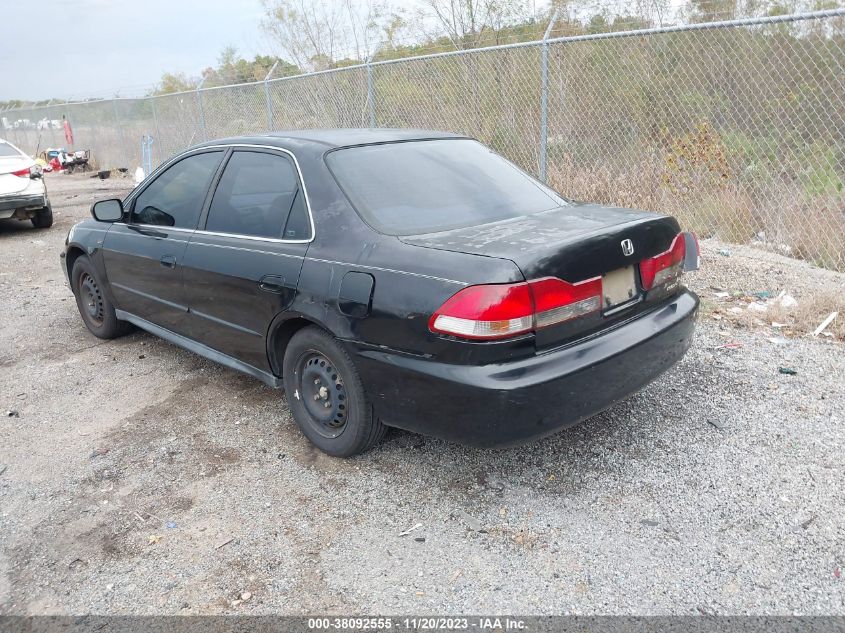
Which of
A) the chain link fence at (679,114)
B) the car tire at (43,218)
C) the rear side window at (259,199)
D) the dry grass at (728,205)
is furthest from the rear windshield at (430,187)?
the car tire at (43,218)

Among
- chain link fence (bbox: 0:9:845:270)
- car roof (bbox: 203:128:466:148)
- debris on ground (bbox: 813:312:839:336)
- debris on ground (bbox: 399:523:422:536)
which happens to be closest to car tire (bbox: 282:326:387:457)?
debris on ground (bbox: 399:523:422:536)

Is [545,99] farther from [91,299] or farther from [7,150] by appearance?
[7,150]

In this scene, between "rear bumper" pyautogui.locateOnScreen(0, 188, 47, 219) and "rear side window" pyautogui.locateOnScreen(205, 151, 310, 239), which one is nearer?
"rear side window" pyautogui.locateOnScreen(205, 151, 310, 239)

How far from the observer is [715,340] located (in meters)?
4.81

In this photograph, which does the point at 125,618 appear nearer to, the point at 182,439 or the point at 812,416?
the point at 182,439

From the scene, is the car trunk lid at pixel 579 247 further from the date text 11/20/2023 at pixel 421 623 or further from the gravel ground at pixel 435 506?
the date text 11/20/2023 at pixel 421 623

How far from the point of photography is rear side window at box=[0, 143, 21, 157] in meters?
10.9

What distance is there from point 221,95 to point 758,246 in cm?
1100

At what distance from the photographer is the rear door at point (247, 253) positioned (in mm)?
3465

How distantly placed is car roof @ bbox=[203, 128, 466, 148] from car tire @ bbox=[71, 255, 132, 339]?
1933 millimetres

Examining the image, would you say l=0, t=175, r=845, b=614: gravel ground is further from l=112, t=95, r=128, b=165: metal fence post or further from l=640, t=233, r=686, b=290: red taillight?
l=112, t=95, r=128, b=165: metal fence post

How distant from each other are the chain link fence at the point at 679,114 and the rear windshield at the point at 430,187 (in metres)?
3.20

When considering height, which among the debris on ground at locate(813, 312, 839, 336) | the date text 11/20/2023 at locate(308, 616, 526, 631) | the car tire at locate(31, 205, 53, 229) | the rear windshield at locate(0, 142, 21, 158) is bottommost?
the date text 11/20/2023 at locate(308, 616, 526, 631)

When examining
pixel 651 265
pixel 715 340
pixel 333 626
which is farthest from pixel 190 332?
pixel 715 340
